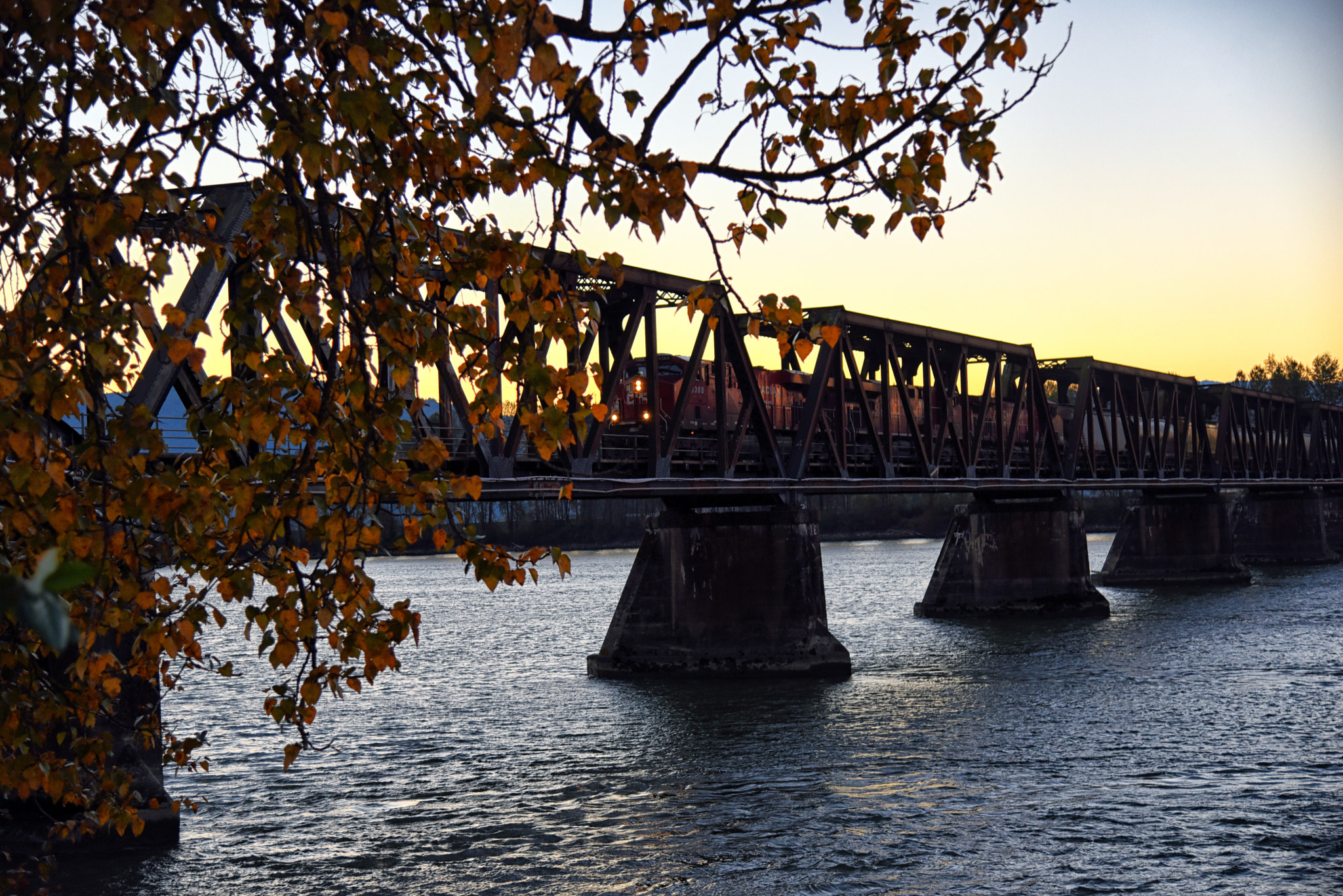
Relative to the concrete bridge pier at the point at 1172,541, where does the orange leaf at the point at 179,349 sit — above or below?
above

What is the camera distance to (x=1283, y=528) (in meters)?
95.1

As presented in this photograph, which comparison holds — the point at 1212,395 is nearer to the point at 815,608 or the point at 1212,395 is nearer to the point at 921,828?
the point at 815,608

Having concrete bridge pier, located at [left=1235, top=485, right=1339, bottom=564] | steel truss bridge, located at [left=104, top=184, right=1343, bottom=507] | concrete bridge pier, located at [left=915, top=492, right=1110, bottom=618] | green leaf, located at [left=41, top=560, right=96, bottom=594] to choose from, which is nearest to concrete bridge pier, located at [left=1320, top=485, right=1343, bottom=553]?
concrete bridge pier, located at [left=1235, top=485, right=1339, bottom=564]

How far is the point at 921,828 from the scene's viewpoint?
63.1 feet

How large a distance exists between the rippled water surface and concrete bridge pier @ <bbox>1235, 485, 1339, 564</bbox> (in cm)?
5551

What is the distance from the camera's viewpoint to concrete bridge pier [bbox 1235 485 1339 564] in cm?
9381

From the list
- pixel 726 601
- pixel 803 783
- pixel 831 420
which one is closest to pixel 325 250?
pixel 803 783

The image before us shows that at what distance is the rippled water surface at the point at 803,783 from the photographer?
675 inches

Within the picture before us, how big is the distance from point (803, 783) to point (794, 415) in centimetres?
2481

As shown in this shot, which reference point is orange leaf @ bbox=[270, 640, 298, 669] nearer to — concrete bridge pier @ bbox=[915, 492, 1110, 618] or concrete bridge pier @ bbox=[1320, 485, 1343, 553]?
concrete bridge pier @ bbox=[915, 492, 1110, 618]

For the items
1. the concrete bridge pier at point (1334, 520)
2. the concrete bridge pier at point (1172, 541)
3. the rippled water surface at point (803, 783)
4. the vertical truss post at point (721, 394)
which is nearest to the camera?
the rippled water surface at point (803, 783)

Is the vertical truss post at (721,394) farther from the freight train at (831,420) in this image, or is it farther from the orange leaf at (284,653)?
the orange leaf at (284,653)

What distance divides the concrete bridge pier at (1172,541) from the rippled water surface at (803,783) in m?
32.4

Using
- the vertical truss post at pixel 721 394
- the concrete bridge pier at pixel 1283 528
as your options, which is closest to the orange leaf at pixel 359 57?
the vertical truss post at pixel 721 394
